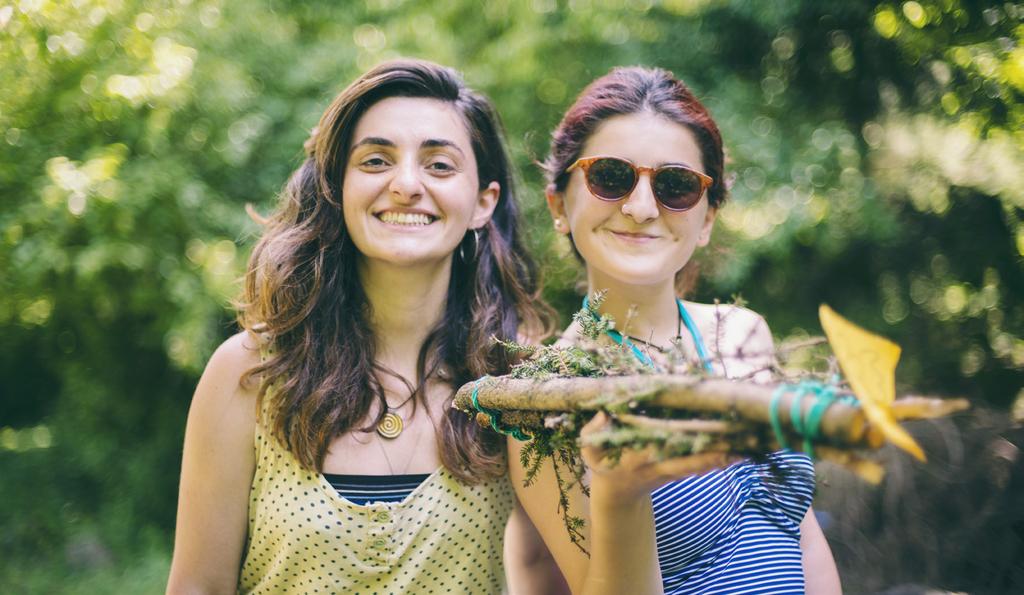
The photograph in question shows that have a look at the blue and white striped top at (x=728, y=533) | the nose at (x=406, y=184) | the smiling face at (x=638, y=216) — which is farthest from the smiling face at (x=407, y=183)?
the blue and white striped top at (x=728, y=533)

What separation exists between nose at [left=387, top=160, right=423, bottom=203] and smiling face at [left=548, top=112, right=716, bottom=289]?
0.46m

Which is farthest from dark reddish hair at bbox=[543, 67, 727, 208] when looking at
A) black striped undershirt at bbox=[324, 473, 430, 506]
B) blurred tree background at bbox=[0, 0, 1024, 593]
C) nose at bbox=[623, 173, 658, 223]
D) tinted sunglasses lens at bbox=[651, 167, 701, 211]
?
blurred tree background at bbox=[0, 0, 1024, 593]

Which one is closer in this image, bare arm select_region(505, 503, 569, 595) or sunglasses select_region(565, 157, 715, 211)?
sunglasses select_region(565, 157, 715, 211)

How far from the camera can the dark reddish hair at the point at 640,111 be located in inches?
96.4

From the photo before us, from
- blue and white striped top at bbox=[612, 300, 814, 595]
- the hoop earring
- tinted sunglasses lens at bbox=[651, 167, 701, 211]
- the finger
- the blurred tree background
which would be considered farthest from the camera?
the blurred tree background

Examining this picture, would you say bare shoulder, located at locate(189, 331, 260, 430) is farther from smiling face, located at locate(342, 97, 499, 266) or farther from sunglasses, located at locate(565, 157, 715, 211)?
sunglasses, located at locate(565, 157, 715, 211)

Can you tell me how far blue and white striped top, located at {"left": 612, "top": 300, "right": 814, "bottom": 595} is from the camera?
2.24 m

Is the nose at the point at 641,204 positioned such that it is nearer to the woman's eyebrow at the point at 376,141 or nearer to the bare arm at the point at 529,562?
the woman's eyebrow at the point at 376,141

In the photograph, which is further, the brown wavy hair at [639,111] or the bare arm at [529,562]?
the bare arm at [529,562]

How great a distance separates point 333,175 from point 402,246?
Result: 0.38 meters

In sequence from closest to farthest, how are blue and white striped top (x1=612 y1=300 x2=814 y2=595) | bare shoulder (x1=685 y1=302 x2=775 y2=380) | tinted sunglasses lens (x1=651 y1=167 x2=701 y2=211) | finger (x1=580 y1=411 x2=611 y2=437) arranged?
1. finger (x1=580 y1=411 x2=611 y2=437)
2. blue and white striped top (x1=612 y1=300 x2=814 y2=595)
3. tinted sunglasses lens (x1=651 y1=167 x2=701 y2=211)
4. bare shoulder (x1=685 y1=302 x2=775 y2=380)

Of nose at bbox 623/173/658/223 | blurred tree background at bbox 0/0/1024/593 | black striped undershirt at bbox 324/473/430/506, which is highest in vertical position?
blurred tree background at bbox 0/0/1024/593

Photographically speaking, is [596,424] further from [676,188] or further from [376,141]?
[376,141]

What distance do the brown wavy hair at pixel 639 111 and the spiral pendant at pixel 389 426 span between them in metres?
0.86
